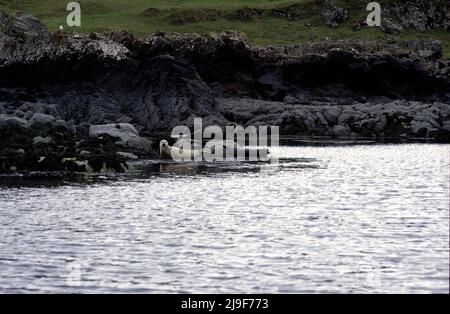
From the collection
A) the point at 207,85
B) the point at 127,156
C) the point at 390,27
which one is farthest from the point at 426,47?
the point at 127,156

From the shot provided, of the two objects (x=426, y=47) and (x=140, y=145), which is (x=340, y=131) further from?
(x=426, y=47)

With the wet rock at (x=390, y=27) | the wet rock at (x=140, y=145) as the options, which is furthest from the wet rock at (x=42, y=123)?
the wet rock at (x=390, y=27)

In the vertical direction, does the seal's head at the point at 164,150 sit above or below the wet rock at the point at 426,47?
below

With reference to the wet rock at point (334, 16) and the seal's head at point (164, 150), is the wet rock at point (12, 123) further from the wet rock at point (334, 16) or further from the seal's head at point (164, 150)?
the wet rock at point (334, 16)

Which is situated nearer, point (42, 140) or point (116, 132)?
point (42, 140)

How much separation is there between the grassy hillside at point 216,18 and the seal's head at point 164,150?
203 feet

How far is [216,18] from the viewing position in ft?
452

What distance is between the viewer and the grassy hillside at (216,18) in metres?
128

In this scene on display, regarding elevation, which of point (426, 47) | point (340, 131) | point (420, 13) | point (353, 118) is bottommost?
point (340, 131)

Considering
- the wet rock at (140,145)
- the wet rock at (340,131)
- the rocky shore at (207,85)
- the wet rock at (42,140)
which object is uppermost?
the rocky shore at (207,85)

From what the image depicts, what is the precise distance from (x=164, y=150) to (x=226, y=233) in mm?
28065

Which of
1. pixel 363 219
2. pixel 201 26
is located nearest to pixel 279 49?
pixel 201 26

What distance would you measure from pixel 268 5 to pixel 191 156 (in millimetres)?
90606
